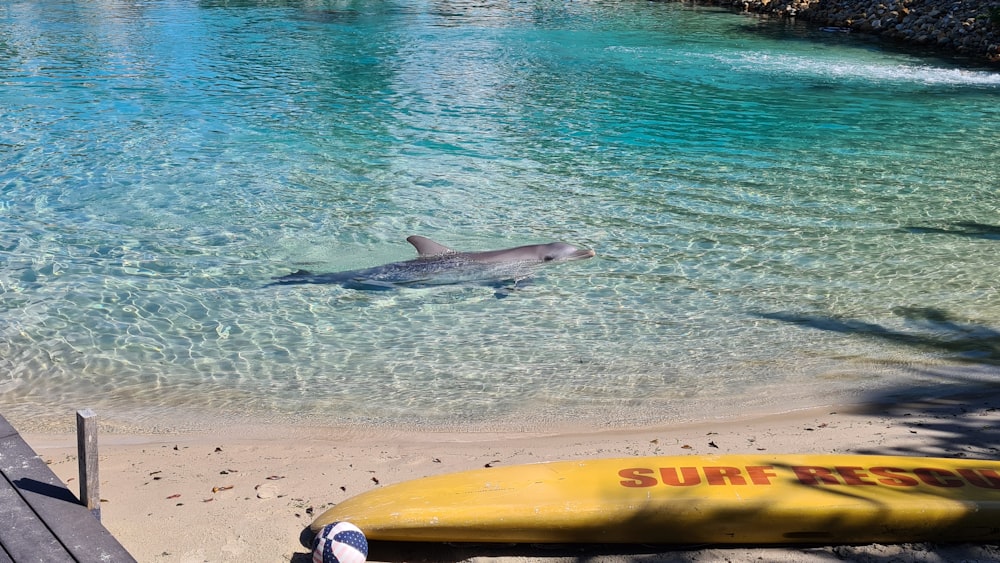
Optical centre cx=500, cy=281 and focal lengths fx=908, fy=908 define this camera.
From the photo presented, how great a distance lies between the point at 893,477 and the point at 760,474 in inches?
28.2

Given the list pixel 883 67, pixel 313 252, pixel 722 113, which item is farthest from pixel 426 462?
pixel 883 67

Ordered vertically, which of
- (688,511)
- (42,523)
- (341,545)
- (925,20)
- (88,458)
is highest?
(925,20)

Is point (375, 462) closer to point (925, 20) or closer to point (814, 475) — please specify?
point (814, 475)

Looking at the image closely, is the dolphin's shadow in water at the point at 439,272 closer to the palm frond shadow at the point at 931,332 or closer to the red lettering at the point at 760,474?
the palm frond shadow at the point at 931,332

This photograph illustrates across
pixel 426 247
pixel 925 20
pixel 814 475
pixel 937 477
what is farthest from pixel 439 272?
pixel 925 20

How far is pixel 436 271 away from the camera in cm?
903

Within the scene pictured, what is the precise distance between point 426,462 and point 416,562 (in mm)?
1272

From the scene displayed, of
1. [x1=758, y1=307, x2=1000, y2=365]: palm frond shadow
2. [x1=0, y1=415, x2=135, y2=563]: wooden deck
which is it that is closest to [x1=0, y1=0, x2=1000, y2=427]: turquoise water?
[x1=758, y1=307, x2=1000, y2=365]: palm frond shadow

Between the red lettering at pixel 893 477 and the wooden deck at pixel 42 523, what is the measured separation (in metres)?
3.80

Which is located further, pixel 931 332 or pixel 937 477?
pixel 931 332

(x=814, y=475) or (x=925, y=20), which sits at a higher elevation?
(x=925, y=20)

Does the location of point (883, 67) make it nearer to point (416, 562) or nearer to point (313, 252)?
point (313, 252)

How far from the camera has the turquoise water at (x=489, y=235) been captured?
281 inches

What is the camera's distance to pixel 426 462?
5.77 meters
